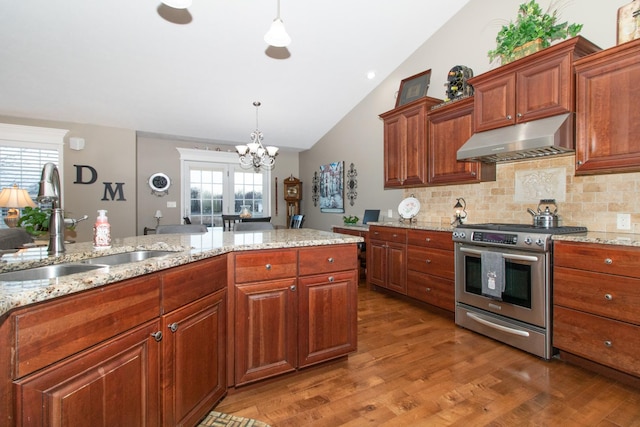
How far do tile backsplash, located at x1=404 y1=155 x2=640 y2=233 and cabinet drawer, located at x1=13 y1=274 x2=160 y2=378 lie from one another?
3.16m

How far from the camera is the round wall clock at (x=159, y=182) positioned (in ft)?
20.1

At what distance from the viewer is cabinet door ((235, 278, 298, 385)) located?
6.01 ft

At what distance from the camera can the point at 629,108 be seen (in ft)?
6.95

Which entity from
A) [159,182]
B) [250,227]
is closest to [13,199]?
[159,182]

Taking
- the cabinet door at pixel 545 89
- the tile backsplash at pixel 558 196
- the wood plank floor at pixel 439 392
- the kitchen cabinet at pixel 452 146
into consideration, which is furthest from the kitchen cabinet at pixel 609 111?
the wood plank floor at pixel 439 392

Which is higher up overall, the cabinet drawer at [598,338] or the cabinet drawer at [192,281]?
the cabinet drawer at [192,281]

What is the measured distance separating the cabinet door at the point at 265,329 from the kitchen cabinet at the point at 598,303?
185 cm

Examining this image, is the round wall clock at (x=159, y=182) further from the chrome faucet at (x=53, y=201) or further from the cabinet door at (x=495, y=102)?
the cabinet door at (x=495, y=102)

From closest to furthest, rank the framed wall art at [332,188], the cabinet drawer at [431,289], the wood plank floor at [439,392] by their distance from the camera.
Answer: the wood plank floor at [439,392] < the cabinet drawer at [431,289] < the framed wall art at [332,188]

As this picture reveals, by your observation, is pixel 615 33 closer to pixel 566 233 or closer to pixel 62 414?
pixel 566 233

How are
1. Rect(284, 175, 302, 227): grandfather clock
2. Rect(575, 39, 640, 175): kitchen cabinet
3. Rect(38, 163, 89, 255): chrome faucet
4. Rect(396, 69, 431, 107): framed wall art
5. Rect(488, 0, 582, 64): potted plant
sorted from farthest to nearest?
Rect(284, 175, 302, 227): grandfather clock, Rect(396, 69, 431, 107): framed wall art, Rect(488, 0, 582, 64): potted plant, Rect(575, 39, 640, 175): kitchen cabinet, Rect(38, 163, 89, 255): chrome faucet

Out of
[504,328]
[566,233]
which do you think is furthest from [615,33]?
[504,328]

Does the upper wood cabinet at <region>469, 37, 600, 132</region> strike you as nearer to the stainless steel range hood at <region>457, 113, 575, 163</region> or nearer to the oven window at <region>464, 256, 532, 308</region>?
the stainless steel range hood at <region>457, 113, 575, 163</region>

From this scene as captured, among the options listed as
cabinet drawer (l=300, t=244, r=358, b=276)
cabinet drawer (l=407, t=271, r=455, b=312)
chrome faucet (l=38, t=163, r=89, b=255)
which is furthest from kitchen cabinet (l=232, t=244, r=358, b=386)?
cabinet drawer (l=407, t=271, r=455, b=312)
